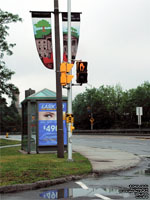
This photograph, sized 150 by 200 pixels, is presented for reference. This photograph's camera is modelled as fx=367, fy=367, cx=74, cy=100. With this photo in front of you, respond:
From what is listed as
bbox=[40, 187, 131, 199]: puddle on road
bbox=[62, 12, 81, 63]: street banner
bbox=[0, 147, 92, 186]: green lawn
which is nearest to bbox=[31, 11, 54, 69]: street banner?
bbox=[62, 12, 81, 63]: street banner

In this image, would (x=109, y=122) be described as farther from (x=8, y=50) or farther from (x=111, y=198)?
(x=111, y=198)

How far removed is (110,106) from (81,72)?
82.7 m

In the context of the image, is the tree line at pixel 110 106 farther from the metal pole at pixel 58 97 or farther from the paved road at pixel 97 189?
the paved road at pixel 97 189

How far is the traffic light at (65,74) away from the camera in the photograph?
45.1 ft

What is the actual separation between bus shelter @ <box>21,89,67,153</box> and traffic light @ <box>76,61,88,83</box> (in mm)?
4836

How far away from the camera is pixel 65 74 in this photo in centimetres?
1379

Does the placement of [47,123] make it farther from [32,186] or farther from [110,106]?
[110,106]

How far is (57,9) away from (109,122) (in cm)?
7773

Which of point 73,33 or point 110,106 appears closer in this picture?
point 73,33

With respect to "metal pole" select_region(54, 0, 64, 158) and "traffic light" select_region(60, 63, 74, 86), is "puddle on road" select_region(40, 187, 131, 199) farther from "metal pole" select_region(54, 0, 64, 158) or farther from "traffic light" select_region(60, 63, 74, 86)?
"metal pole" select_region(54, 0, 64, 158)

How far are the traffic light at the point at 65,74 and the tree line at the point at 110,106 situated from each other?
2395 inches

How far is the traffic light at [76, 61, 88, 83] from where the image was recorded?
1372 centimetres

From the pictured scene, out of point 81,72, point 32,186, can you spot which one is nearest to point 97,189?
point 32,186

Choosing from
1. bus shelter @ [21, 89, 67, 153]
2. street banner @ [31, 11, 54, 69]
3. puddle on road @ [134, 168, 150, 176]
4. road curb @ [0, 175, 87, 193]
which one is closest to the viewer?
road curb @ [0, 175, 87, 193]
